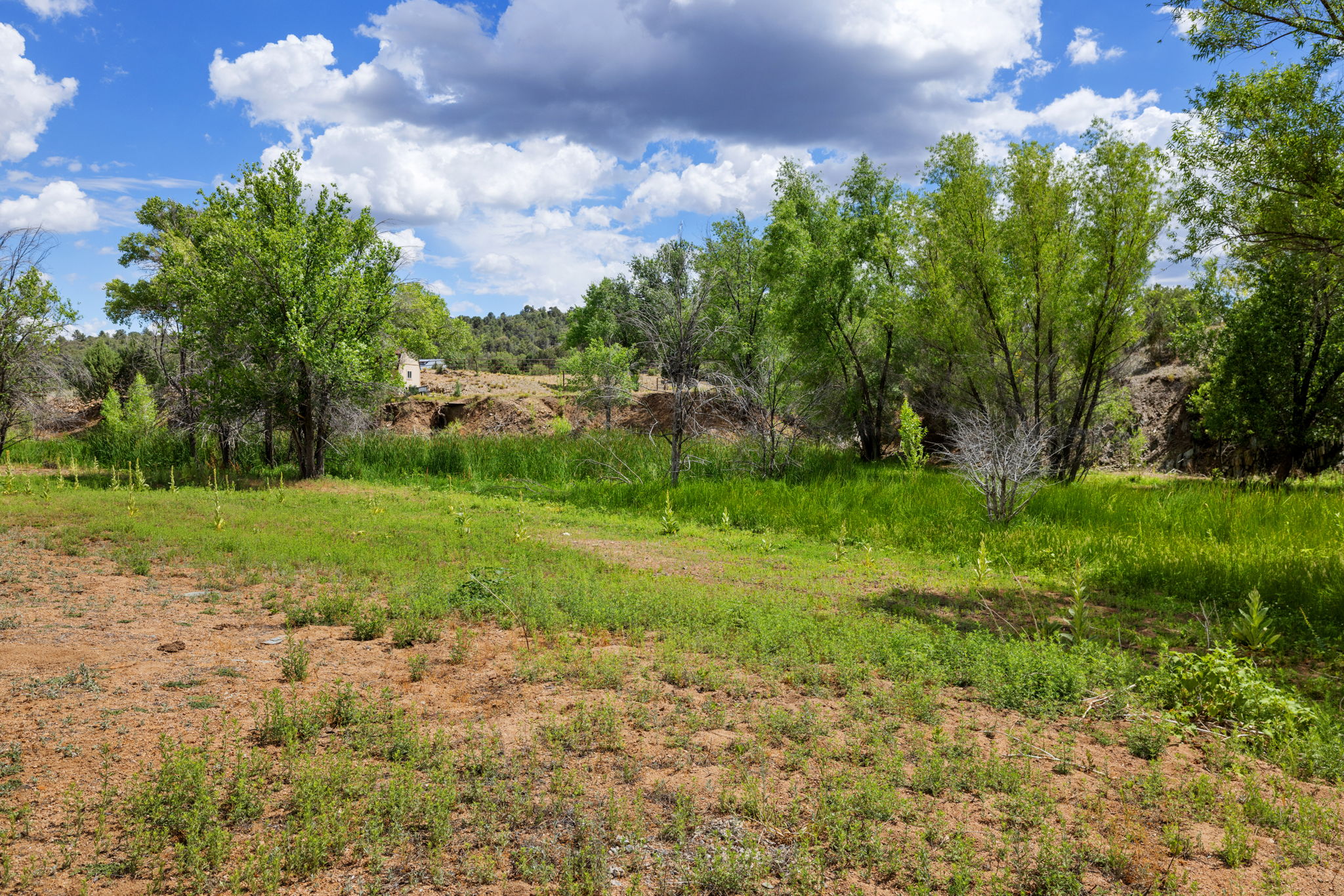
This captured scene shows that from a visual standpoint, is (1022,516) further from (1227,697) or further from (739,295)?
(739,295)

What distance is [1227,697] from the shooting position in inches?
180

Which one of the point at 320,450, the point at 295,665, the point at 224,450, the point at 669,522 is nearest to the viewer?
the point at 295,665

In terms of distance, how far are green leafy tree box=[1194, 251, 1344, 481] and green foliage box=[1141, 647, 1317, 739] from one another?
15.4 meters

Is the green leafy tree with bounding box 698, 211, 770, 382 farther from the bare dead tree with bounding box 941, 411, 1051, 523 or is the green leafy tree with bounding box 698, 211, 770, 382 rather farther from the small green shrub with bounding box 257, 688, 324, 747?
the small green shrub with bounding box 257, 688, 324, 747

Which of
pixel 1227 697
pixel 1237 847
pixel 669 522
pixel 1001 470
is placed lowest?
pixel 1237 847

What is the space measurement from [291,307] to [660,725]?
54.0ft

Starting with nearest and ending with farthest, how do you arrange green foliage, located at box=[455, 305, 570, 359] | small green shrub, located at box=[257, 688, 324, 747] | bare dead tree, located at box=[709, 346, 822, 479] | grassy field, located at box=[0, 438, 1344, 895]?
grassy field, located at box=[0, 438, 1344, 895] < small green shrub, located at box=[257, 688, 324, 747] < bare dead tree, located at box=[709, 346, 822, 479] < green foliage, located at box=[455, 305, 570, 359]

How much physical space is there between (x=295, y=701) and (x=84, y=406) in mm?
42698

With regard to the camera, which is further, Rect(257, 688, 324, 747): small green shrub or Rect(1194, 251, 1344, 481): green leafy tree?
Rect(1194, 251, 1344, 481): green leafy tree

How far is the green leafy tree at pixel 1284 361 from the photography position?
52.6 feet

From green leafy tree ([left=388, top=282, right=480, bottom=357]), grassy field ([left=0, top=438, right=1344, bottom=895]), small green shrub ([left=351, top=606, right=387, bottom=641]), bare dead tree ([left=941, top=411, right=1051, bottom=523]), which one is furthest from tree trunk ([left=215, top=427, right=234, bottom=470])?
bare dead tree ([left=941, top=411, right=1051, bottom=523])

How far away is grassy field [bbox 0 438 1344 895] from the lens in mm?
3062

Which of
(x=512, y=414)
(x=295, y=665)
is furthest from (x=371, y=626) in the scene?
(x=512, y=414)

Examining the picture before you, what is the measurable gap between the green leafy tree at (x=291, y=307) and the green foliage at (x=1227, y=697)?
54.7 feet
